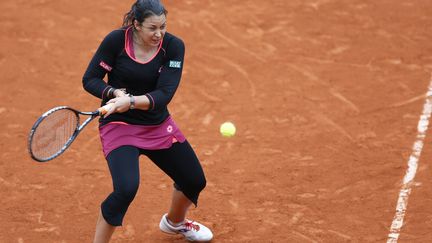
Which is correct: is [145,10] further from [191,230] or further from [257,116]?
[257,116]

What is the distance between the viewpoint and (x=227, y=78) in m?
10.6

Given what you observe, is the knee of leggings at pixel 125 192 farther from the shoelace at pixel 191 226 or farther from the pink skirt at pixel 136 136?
the shoelace at pixel 191 226

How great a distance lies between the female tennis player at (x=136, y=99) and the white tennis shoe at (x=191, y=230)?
780 millimetres

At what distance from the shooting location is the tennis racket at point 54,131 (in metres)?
5.94

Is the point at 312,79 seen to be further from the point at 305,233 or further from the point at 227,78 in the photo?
the point at 305,233

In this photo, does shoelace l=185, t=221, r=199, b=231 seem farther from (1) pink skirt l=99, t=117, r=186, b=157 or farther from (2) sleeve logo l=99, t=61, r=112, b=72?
(2) sleeve logo l=99, t=61, r=112, b=72

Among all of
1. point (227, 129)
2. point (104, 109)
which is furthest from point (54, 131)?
point (227, 129)

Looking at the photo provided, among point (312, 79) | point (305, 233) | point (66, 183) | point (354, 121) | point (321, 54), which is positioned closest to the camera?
point (305, 233)

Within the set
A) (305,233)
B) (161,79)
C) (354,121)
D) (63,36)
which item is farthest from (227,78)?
(161,79)

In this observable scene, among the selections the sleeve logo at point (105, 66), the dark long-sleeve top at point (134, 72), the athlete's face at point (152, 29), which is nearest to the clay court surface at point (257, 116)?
the dark long-sleeve top at point (134, 72)

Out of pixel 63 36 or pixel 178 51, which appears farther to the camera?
pixel 63 36

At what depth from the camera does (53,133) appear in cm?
617

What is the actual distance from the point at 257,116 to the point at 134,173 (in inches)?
148

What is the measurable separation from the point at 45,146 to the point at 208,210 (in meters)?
2.25
